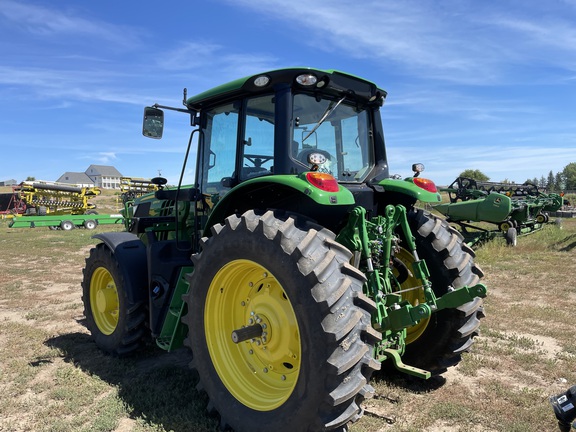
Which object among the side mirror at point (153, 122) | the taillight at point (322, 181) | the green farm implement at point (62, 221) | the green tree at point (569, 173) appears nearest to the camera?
the taillight at point (322, 181)

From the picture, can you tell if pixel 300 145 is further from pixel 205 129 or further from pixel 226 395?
pixel 226 395

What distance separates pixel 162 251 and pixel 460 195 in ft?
42.0

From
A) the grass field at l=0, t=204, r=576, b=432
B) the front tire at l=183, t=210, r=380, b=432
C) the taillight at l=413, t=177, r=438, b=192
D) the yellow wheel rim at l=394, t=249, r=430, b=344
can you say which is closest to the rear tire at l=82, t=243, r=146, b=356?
the grass field at l=0, t=204, r=576, b=432

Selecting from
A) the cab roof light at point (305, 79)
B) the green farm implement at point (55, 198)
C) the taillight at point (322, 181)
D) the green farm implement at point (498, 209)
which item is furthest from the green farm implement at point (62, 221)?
the taillight at point (322, 181)

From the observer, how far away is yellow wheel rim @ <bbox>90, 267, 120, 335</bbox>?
A: 486 cm

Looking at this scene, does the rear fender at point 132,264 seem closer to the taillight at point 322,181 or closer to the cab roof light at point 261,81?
the cab roof light at point 261,81

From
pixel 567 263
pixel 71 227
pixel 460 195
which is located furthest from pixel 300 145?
pixel 71 227

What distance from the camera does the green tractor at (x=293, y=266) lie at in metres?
2.70

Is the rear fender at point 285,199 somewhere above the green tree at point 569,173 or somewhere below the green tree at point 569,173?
below

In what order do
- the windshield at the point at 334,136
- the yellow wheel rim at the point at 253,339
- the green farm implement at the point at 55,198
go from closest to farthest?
the yellow wheel rim at the point at 253,339
the windshield at the point at 334,136
the green farm implement at the point at 55,198

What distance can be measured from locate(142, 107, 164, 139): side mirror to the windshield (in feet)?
5.36

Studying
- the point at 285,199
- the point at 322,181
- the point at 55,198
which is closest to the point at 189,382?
the point at 285,199

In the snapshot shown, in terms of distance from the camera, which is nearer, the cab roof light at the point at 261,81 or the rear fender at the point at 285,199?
the rear fender at the point at 285,199

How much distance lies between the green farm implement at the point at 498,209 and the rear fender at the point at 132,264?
926cm
